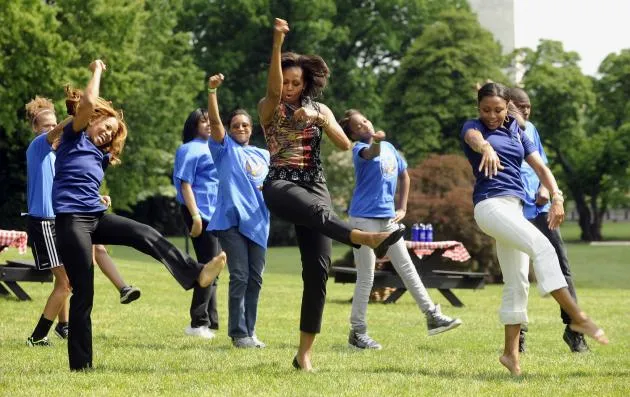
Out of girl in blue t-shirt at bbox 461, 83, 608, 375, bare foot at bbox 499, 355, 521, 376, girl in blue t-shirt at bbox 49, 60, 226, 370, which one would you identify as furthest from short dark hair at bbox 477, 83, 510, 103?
girl in blue t-shirt at bbox 49, 60, 226, 370

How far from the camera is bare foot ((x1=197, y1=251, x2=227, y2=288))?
7137mm

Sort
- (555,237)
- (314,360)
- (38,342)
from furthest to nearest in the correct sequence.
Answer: (555,237), (38,342), (314,360)

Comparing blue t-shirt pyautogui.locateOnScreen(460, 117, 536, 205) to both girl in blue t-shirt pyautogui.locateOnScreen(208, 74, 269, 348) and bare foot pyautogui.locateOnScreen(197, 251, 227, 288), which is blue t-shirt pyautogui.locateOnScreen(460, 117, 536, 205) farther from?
girl in blue t-shirt pyautogui.locateOnScreen(208, 74, 269, 348)

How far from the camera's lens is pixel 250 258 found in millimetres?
9766

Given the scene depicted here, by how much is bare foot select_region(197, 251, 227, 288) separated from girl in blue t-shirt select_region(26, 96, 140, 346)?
6.31 feet

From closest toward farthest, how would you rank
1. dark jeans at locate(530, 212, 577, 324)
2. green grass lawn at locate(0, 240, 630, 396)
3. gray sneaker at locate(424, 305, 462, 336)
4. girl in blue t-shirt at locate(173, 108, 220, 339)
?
green grass lawn at locate(0, 240, 630, 396), gray sneaker at locate(424, 305, 462, 336), dark jeans at locate(530, 212, 577, 324), girl in blue t-shirt at locate(173, 108, 220, 339)

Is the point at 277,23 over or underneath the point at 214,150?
over

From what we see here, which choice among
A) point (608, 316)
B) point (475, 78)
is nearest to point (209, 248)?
point (608, 316)

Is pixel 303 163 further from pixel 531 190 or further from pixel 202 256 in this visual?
pixel 202 256

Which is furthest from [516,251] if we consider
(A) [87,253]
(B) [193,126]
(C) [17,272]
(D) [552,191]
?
(C) [17,272]

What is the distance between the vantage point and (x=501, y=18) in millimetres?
76625

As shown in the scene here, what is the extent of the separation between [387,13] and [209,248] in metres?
51.8

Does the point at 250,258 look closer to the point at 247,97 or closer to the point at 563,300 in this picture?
the point at 563,300

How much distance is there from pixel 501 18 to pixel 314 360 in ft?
232
